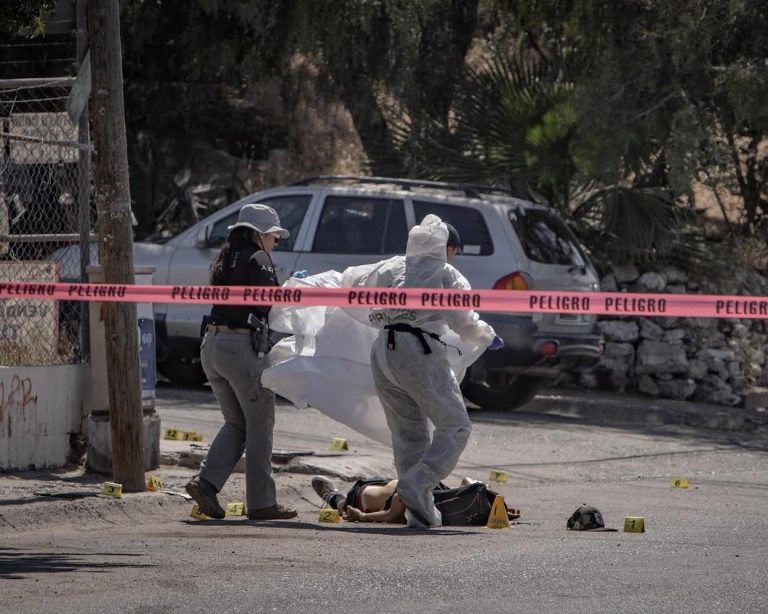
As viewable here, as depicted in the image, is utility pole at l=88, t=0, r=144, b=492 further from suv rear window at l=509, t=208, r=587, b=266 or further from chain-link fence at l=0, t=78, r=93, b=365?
suv rear window at l=509, t=208, r=587, b=266

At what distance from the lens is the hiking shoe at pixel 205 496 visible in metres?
8.34

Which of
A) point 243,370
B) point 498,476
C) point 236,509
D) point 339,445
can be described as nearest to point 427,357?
point 243,370

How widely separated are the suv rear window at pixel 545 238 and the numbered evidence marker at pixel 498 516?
19.0 feet

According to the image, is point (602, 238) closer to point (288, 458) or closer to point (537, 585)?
point (288, 458)

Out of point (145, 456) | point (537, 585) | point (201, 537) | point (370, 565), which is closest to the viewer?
point (537, 585)

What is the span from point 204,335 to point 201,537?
4.56ft

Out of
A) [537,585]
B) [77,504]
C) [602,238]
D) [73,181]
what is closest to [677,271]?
[602,238]

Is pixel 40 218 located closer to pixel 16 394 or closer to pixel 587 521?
pixel 16 394

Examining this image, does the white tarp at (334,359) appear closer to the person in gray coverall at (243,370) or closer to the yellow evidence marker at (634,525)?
the person in gray coverall at (243,370)

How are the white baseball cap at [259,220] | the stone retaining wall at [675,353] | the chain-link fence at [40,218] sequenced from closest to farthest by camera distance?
the white baseball cap at [259,220], the chain-link fence at [40,218], the stone retaining wall at [675,353]

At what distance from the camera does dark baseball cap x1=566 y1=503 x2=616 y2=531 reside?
8023 mm

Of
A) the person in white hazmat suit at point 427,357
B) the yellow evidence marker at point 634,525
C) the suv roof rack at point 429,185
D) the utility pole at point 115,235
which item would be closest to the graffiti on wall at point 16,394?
the utility pole at point 115,235

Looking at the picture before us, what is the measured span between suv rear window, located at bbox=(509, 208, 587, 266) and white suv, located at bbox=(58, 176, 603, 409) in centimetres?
1

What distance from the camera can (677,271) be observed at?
17125mm
